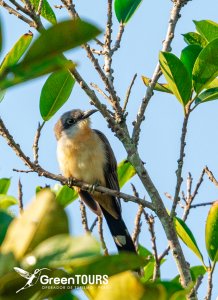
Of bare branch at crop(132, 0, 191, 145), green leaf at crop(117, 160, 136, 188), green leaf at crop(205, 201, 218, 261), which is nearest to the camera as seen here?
green leaf at crop(205, 201, 218, 261)

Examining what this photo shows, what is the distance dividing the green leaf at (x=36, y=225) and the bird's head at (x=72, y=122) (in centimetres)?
564

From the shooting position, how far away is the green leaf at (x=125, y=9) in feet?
14.8

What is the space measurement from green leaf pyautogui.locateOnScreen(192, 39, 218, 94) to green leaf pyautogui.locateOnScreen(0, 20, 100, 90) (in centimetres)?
269

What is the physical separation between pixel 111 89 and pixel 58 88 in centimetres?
62

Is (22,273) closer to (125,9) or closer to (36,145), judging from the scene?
(36,145)

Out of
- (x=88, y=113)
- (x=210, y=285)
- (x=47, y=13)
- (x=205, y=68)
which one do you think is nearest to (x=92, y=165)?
(x=88, y=113)

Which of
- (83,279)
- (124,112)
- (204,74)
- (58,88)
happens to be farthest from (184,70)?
(83,279)

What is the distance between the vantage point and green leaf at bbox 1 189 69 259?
1.19 m

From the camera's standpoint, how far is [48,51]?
3.62 ft

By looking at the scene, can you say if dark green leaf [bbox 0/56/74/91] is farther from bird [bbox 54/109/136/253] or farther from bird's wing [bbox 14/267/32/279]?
bird [bbox 54/109/136/253]

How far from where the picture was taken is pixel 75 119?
723cm

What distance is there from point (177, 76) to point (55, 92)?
1030mm

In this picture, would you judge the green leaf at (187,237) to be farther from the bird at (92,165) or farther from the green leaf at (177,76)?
the bird at (92,165)

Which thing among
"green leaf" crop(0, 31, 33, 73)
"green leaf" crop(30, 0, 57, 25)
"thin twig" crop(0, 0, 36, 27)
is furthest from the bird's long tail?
"green leaf" crop(0, 31, 33, 73)
